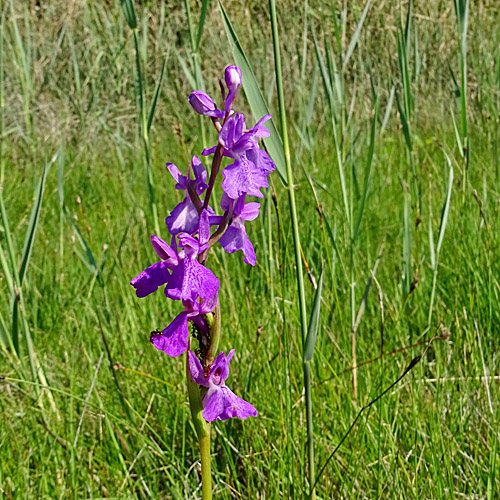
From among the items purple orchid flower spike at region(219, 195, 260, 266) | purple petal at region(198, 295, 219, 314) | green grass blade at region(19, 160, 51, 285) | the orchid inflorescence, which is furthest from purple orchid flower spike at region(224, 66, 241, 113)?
green grass blade at region(19, 160, 51, 285)

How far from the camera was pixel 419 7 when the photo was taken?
13.9 feet

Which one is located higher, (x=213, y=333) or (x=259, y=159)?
(x=259, y=159)

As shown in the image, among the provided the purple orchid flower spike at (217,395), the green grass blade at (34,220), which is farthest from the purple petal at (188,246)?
the green grass blade at (34,220)

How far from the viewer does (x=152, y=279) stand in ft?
2.20

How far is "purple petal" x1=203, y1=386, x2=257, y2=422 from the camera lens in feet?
2.15

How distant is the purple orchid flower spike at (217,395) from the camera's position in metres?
0.65

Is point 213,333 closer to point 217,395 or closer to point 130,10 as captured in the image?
point 217,395

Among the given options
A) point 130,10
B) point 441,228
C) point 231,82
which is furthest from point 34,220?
point 441,228

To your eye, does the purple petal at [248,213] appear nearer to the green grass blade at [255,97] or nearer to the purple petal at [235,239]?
the purple petal at [235,239]

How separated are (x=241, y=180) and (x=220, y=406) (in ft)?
0.78

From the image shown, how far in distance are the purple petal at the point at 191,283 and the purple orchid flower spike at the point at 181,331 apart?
0.5 inches

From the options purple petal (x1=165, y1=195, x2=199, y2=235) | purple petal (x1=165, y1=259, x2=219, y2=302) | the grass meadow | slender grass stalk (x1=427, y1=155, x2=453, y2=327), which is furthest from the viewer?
slender grass stalk (x1=427, y1=155, x2=453, y2=327)

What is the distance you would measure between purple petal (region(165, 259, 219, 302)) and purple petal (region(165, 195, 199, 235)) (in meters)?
0.08

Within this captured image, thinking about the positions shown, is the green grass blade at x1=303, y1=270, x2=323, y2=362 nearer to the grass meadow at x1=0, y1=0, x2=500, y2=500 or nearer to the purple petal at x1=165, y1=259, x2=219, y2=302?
the grass meadow at x1=0, y1=0, x2=500, y2=500
